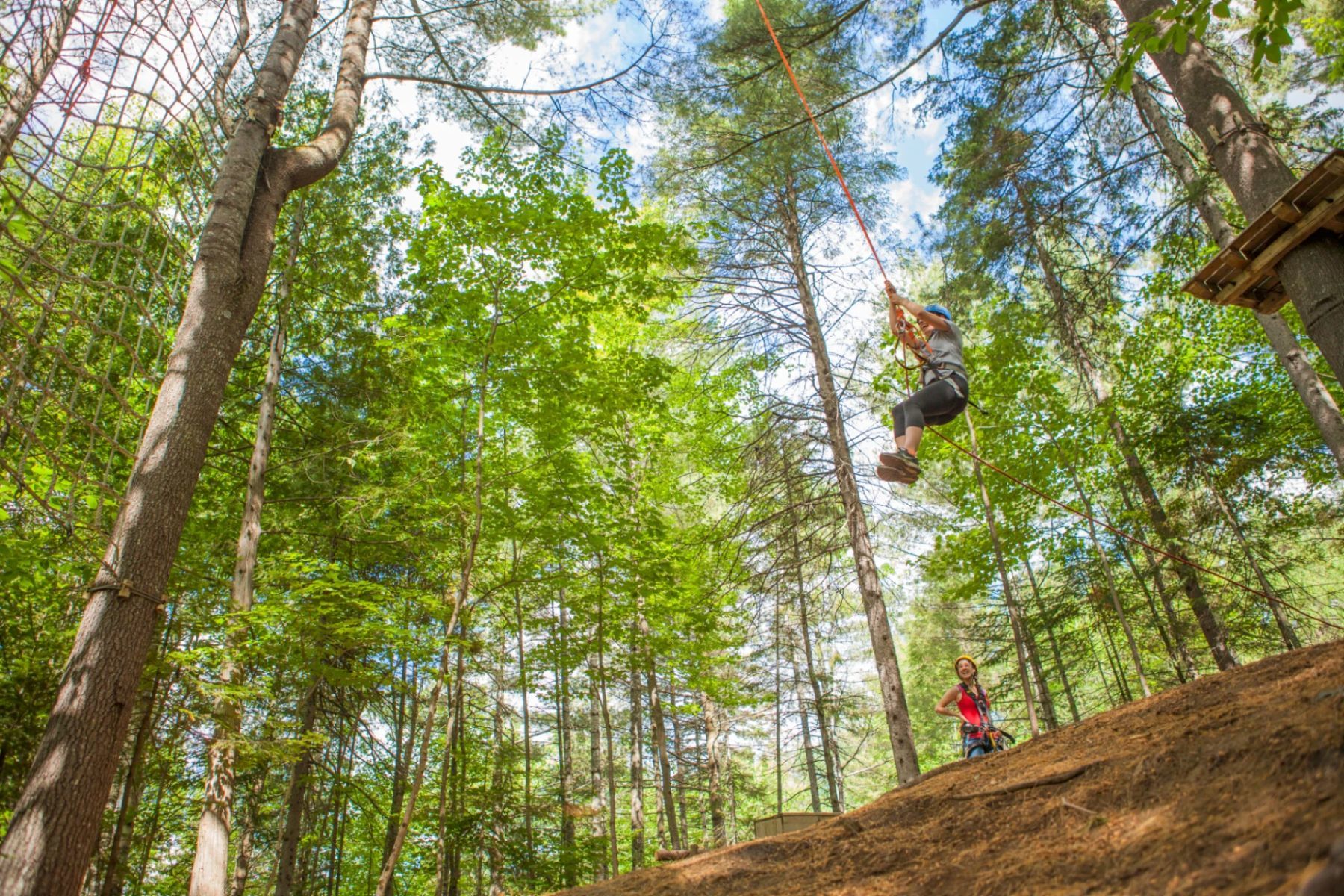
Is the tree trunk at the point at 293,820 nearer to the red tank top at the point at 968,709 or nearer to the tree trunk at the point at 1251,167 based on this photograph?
the red tank top at the point at 968,709

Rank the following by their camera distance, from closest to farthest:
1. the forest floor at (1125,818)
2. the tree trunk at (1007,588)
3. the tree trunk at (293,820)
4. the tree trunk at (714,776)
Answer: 1. the forest floor at (1125,818)
2. the tree trunk at (293,820)
3. the tree trunk at (1007,588)
4. the tree trunk at (714,776)

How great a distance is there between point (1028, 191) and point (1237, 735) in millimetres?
8279

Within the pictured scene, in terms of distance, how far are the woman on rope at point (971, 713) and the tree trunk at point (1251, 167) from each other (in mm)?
4325

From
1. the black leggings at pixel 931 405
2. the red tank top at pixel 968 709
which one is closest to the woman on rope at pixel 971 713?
the red tank top at pixel 968 709

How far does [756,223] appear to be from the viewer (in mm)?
10461

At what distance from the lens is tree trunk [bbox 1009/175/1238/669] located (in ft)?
30.9

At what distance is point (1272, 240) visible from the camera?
4199 mm

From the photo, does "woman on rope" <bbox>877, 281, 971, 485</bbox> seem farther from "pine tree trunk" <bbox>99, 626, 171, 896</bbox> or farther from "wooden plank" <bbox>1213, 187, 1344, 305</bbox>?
"pine tree trunk" <bbox>99, 626, 171, 896</bbox>

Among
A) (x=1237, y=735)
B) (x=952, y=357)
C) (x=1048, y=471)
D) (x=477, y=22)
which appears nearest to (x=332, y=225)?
(x=477, y=22)

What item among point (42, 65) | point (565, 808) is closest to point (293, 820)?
point (565, 808)

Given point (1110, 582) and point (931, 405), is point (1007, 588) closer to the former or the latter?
point (1110, 582)

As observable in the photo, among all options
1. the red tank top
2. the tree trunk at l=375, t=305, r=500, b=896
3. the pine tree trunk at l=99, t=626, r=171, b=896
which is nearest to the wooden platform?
the red tank top

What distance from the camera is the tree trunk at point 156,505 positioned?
9.46ft

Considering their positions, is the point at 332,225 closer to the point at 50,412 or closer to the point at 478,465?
the point at 50,412
